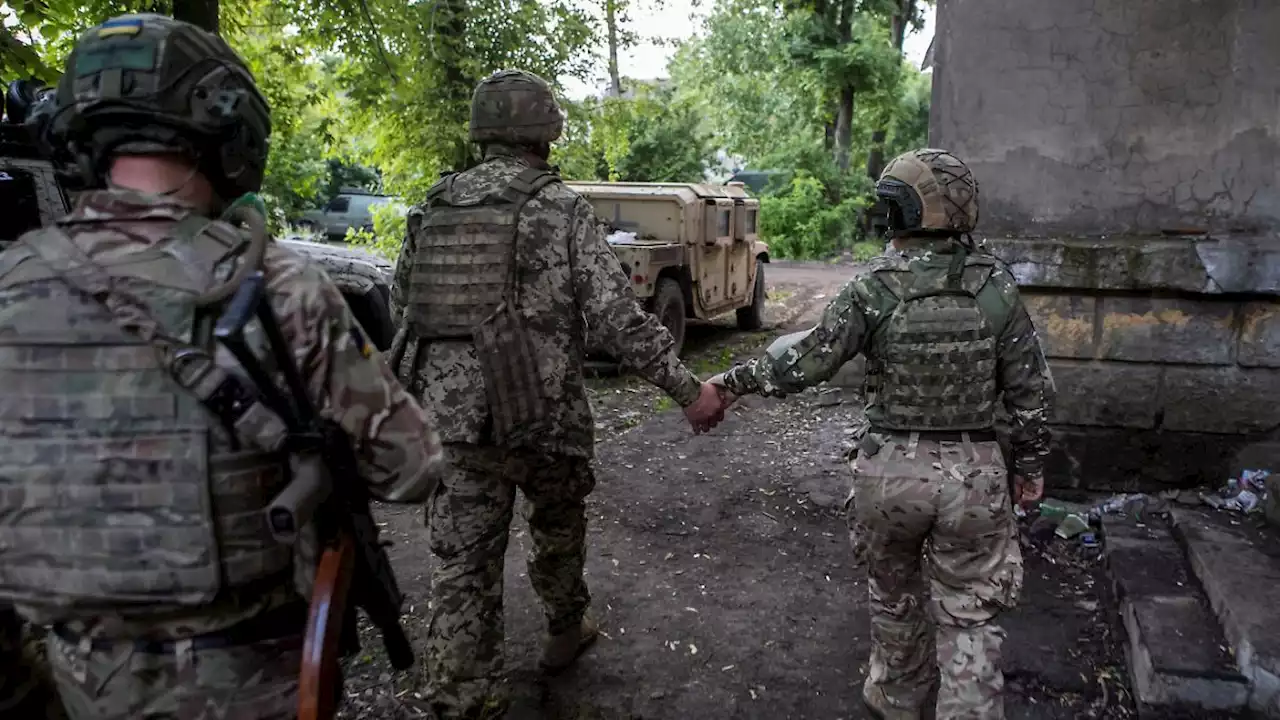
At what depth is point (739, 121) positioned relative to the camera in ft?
88.3

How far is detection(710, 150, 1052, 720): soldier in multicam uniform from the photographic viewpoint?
2.65 meters

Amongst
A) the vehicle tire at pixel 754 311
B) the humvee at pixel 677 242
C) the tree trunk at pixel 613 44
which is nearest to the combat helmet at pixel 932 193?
the humvee at pixel 677 242

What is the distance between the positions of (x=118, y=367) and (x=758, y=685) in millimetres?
2429

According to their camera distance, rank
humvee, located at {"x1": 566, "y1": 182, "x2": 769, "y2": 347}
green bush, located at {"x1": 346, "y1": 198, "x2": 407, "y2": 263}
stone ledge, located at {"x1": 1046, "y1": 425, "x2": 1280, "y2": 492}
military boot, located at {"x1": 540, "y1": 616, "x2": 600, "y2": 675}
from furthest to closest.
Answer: green bush, located at {"x1": 346, "y1": 198, "x2": 407, "y2": 263}
humvee, located at {"x1": 566, "y1": 182, "x2": 769, "y2": 347}
stone ledge, located at {"x1": 1046, "y1": 425, "x2": 1280, "y2": 492}
military boot, located at {"x1": 540, "y1": 616, "x2": 600, "y2": 675}

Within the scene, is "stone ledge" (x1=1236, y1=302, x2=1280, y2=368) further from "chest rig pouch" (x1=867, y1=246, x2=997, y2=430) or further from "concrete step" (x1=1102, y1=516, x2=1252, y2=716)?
"chest rig pouch" (x1=867, y1=246, x2=997, y2=430)

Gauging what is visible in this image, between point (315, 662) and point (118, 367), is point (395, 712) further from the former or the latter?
point (118, 367)

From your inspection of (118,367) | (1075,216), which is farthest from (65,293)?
(1075,216)

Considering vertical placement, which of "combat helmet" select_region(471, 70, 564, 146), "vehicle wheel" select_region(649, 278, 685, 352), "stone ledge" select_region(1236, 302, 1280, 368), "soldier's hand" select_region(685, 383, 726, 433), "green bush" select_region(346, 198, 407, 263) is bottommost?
"vehicle wheel" select_region(649, 278, 685, 352)

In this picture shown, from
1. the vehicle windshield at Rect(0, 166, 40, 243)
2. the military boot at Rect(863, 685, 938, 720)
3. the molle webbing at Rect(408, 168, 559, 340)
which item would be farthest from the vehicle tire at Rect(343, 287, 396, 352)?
the military boot at Rect(863, 685, 938, 720)

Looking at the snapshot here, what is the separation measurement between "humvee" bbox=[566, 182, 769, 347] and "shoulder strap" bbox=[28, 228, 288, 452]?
6574 millimetres

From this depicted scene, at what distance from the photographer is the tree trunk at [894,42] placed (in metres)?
22.6

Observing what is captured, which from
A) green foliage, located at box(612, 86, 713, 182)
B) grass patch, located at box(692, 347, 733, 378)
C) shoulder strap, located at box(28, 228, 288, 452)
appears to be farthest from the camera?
green foliage, located at box(612, 86, 713, 182)

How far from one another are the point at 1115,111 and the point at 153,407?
4135mm

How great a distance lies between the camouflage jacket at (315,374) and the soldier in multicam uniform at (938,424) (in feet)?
4.86
